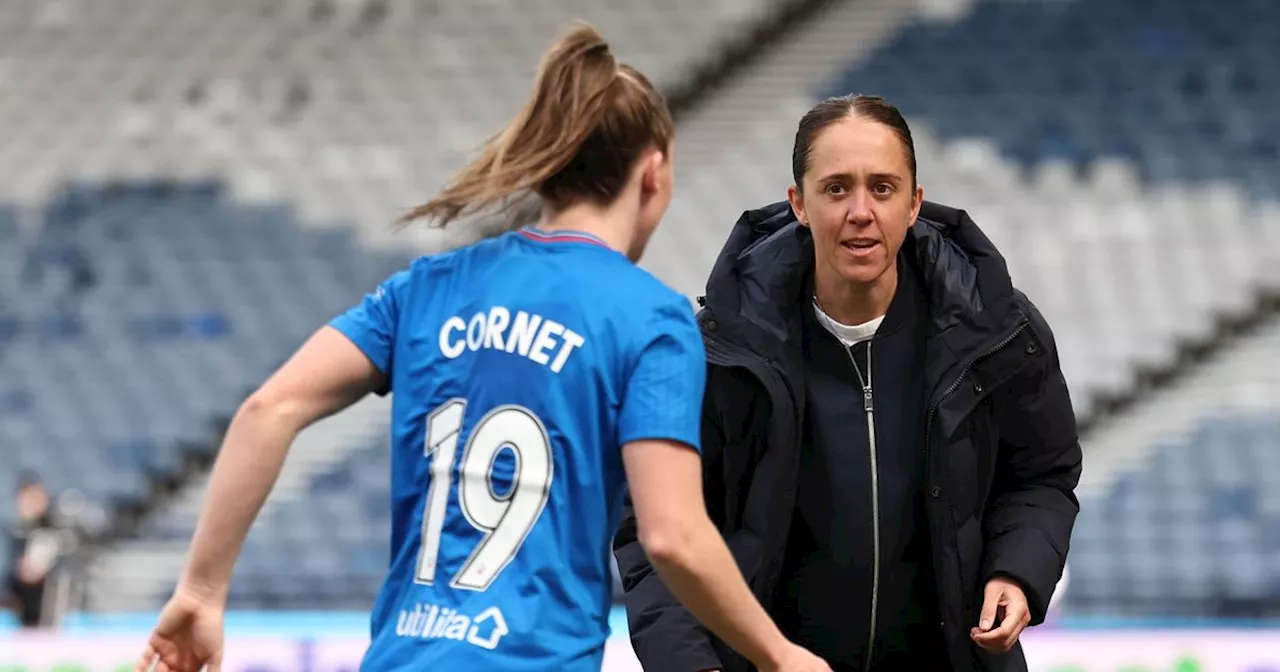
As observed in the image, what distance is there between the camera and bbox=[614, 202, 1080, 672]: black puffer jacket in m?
2.94

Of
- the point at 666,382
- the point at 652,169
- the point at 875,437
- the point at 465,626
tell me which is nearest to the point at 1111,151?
the point at 875,437

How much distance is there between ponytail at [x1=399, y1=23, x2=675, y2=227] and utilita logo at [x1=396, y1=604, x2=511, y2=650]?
0.54 metres

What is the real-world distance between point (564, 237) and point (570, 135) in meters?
0.15

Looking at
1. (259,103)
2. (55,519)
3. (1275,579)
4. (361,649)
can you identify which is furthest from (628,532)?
(259,103)

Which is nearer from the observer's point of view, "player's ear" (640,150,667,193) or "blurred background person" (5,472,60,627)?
"player's ear" (640,150,667,193)

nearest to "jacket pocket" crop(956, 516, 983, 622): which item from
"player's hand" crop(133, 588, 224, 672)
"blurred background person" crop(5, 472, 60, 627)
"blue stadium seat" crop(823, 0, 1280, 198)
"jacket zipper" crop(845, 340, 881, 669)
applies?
"jacket zipper" crop(845, 340, 881, 669)

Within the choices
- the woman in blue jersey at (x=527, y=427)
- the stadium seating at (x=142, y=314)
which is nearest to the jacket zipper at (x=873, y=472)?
the woman in blue jersey at (x=527, y=427)

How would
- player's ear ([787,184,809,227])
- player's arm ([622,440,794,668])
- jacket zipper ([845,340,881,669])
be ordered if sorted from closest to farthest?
player's arm ([622,440,794,668])
jacket zipper ([845,340,881,669])
player's ear ([787,184,809,227])

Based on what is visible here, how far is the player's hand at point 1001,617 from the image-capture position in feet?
9.51

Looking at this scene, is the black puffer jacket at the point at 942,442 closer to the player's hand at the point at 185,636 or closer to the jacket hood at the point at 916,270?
A: the jacket hood at the point at 916,270

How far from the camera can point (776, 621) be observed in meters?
3.10

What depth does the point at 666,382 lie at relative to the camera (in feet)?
7.55

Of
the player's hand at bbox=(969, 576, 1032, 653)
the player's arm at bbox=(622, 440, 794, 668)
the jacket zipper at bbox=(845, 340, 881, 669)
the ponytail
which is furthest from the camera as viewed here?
the jacket zipper at bbox=(845, 340, 881, 669)

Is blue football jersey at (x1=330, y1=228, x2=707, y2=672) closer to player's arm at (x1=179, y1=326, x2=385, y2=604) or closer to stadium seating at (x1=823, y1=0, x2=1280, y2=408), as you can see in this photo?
player's arm at (x1=179, y1=326, x2=385, y2=604)
